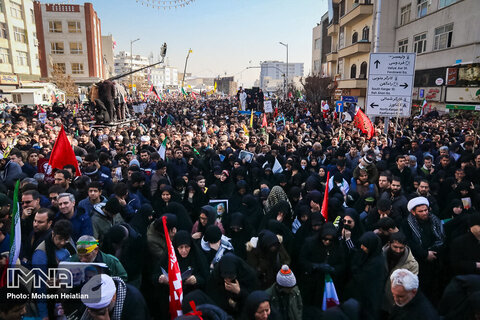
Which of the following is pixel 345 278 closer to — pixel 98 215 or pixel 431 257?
pixel 431 257

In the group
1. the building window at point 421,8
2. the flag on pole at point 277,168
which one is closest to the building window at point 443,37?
the building window at point 421,8

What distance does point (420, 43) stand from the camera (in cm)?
2522

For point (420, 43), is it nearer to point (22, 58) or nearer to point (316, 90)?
point (316, 90)

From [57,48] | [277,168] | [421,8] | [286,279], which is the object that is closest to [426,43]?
[421,8]

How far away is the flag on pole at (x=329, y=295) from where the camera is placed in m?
3.61

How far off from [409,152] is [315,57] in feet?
155

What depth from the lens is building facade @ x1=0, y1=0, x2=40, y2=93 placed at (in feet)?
124

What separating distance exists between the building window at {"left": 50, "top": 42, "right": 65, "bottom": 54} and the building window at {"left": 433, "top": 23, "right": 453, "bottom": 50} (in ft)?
157

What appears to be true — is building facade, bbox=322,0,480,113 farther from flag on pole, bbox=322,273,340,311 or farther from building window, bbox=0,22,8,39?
building window, bbox=0,22,8,39

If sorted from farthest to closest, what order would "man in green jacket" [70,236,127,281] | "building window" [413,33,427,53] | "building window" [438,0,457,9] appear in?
"building window" [413,33,427,53] < "building window" [438,0,457,9] < "man in green jacket" [70,236,127,281]

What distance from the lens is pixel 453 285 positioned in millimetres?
3037

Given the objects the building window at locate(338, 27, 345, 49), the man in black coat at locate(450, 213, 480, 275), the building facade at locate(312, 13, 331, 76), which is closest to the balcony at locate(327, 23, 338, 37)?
the building window at locate(338, 27, 345, 49)

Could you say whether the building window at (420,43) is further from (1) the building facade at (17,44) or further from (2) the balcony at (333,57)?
(1) the building facade at (17,44)

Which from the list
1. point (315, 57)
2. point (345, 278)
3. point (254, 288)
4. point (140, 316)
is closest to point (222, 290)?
point (254, 288)
